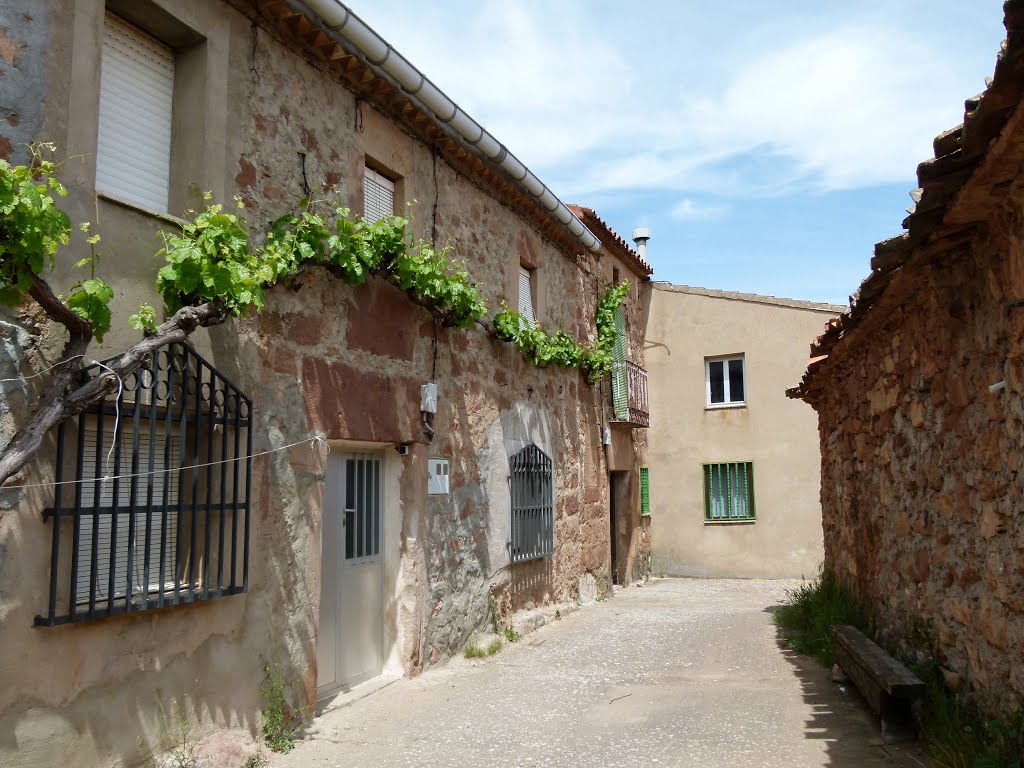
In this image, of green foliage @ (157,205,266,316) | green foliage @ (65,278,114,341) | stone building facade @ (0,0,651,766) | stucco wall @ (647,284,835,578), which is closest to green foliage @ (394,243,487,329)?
stone building facade @ (0,0,651,766)

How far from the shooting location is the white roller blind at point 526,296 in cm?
961

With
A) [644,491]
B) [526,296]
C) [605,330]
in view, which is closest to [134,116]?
[526,296]

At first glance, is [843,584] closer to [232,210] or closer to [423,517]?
[423,517]

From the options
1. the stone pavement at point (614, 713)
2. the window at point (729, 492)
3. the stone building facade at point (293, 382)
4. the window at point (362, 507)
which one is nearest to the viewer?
the stone building facade at point (293, 382)

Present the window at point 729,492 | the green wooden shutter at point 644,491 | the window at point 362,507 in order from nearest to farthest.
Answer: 1. the window at point 362,507
2. the window at point 729,492
3. the green wooden shutter at point 644,491

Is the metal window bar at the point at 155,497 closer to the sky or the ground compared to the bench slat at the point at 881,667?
closer to the sky

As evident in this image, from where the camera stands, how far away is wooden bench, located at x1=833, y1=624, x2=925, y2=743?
4527 mm

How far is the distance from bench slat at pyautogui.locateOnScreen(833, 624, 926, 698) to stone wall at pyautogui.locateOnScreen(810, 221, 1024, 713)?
198 mm

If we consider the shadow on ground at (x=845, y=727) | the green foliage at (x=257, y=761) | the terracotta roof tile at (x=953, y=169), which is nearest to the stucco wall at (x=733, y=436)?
the shadow on ground at (x=845, y=727)

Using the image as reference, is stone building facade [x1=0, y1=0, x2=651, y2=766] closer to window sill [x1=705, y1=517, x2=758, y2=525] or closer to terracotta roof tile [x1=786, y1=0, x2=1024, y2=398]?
terracotta roof tile [x1=786, y1=0, x2=1024, y2=398]

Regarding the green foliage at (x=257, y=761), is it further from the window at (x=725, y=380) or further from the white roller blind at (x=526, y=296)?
the window at (x=725, y=380)

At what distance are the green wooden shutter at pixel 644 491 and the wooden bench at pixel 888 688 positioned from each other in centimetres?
894

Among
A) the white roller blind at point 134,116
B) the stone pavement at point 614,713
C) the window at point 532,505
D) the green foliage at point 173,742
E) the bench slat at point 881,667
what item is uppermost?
the white roller blind at point 134,116

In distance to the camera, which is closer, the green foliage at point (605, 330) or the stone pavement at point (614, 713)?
the stone pavement at point (614, 713)
